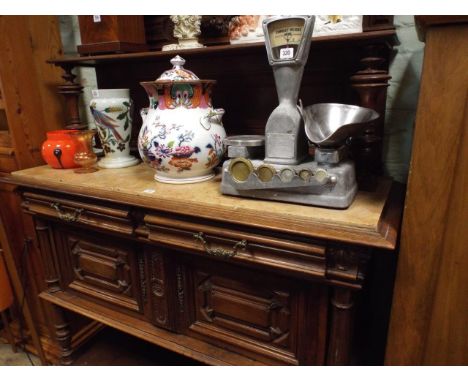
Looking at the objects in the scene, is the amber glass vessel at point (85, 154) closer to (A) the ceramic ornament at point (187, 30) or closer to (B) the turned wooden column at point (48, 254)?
(B) the turned wooden column at point (48, 254)

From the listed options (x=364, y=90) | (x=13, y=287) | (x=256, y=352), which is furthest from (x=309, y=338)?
(x=13, y=287)

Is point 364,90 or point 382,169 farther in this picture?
point 382,169

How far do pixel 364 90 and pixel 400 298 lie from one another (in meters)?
0.51

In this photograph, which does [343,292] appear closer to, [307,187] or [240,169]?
[307,187]

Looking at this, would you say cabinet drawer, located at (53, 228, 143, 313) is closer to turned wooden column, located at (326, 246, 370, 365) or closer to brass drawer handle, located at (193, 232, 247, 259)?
brass drawer handle, located at (193, 232, 247, 259)

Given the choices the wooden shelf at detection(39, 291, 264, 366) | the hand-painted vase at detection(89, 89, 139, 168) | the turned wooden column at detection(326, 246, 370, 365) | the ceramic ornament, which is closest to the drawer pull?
the hand-painted vase at detection(89, 89, 139, 168)

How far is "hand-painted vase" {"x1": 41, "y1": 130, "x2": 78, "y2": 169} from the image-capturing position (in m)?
1.20

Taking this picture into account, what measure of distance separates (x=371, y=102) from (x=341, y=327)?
0.56 m

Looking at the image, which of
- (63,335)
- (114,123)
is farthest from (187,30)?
(63,335)

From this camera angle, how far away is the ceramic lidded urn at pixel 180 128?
0.94 m

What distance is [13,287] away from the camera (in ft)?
4.99

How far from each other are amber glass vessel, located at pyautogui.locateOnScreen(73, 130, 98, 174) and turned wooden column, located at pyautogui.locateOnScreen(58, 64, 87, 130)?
19 cm

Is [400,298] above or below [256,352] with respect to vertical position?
above
